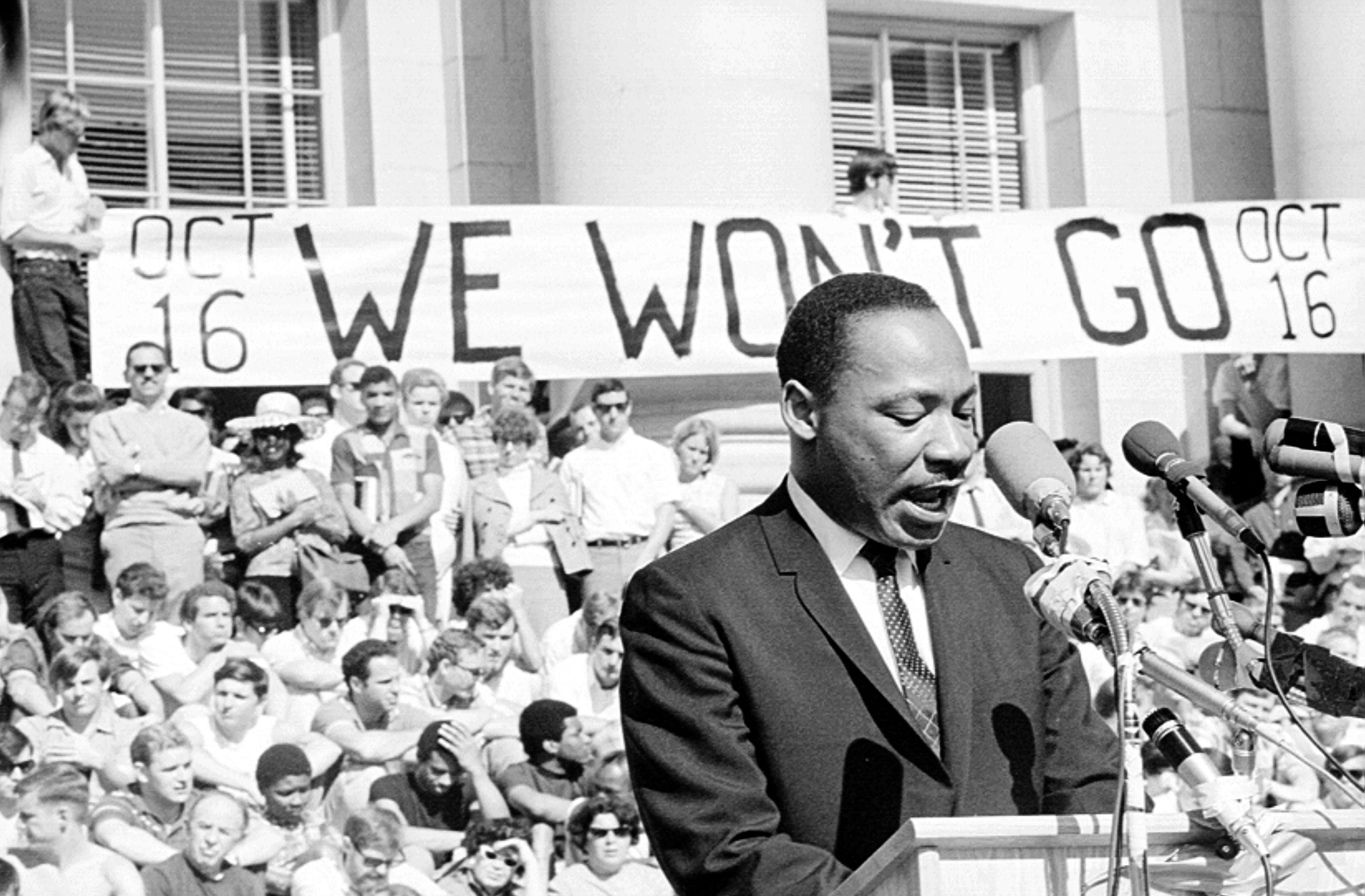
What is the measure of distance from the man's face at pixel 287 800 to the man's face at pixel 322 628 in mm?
1221

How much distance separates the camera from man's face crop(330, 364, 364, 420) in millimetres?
11891

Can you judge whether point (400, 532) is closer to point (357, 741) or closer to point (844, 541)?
point (357, 741)

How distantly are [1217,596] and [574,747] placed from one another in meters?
6.35

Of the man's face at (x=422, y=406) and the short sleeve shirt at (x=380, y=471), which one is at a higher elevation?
the man's face at (x=422, y=406)

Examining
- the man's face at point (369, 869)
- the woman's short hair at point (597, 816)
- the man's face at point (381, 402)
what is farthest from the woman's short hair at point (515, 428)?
the man's face at point (369, 869)

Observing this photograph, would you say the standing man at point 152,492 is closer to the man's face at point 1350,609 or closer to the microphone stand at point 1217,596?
the man's face at point 1350,609

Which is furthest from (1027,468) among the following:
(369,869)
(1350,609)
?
(1350,609)

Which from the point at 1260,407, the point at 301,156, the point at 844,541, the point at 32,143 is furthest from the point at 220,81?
the point at 844,541

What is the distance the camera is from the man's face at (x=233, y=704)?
9.69 meters

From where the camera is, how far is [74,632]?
9.87 meters

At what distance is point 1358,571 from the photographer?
1253cm

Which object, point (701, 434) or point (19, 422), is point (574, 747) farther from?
point (19, 422)

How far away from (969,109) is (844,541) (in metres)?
14.6

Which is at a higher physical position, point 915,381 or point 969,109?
point 969,109
